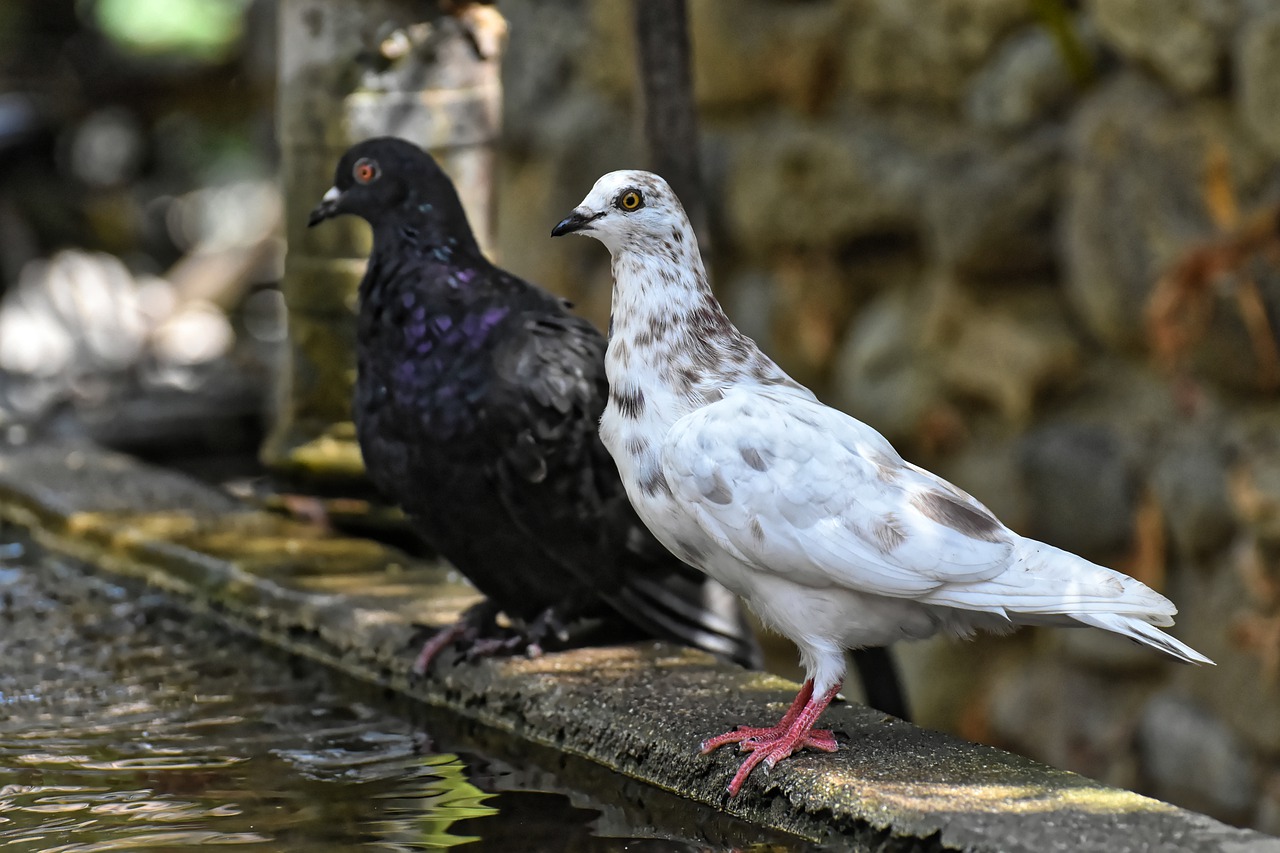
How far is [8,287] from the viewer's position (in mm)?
9039

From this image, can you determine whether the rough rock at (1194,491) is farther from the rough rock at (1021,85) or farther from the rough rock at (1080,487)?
the rough rock at (1021,85)

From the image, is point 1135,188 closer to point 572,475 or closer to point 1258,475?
point 1258,475

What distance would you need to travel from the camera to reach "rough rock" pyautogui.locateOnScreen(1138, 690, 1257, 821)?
4.03 meters

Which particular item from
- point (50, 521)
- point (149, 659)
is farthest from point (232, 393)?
point (149, 659)

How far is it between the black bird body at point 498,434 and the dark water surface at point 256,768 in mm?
376

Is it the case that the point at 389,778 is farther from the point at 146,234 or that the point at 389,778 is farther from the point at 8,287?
the point at 146,234

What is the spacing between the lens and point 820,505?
106 inches

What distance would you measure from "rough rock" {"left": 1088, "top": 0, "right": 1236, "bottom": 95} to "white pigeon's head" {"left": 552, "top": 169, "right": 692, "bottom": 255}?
1658 mm

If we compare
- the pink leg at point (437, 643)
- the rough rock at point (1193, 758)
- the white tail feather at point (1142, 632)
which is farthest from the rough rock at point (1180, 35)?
the pink leg at point (437, 643)

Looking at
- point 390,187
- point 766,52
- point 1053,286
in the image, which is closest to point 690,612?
point 390,187

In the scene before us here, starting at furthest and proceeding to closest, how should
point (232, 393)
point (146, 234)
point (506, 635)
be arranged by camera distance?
point (146, 234) → point (232, 393) → point (506, 635)

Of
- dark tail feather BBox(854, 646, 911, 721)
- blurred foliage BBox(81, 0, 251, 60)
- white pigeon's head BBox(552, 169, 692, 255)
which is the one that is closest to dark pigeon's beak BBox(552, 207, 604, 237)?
white pigeon's head BBox(552, 169, 692, 255)

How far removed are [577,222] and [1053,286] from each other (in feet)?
6.75

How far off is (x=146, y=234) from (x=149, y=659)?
22.1 ft
